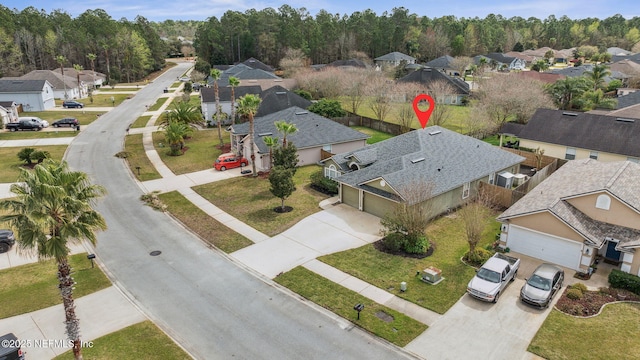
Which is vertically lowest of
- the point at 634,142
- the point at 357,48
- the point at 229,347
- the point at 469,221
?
the point at 229,347

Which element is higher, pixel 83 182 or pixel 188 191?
pixel 83 182

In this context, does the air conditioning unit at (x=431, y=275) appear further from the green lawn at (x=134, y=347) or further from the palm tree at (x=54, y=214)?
the palm tree at (x=54, y=214)

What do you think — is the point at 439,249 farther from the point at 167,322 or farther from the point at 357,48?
the point at 357,48

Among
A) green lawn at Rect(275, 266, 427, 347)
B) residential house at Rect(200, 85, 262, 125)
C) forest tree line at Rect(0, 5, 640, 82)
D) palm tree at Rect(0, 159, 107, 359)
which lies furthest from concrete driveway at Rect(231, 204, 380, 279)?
forest tree line at Rect(0, 5, 640, 82)

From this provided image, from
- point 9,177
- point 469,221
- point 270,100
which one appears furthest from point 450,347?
point 270,100

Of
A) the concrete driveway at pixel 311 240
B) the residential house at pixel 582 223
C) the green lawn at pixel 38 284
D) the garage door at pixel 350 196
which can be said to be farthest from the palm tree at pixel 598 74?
the green lawn at pixel 38 284

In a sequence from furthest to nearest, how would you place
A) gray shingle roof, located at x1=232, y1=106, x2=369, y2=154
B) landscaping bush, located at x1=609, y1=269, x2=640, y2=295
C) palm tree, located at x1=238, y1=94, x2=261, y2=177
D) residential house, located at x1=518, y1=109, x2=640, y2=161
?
1. gray shingle roof, located at x1=232, y1=106, x2=369, y2=154
2. residential house, located at x1=518, y1=109, x2=640, y2=161
3. palm tree, located at x1=238, y1=94, x2=261, y2=177
4. landscaping bush, located at x1=609, y1=269, x2=640, y2=295

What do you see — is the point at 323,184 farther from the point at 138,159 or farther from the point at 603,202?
the point at 138,159

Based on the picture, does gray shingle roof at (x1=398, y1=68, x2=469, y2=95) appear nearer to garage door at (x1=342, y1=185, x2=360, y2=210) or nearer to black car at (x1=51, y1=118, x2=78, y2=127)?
garage door at (x1=342, y1=185, x2=360, y2=210)

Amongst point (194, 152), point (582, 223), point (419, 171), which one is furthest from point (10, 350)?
point (194, 152)
